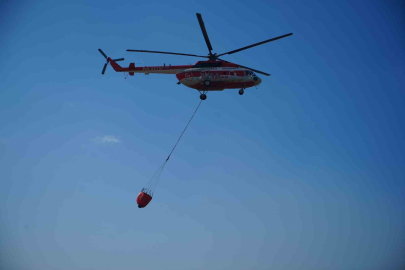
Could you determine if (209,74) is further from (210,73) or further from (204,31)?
(204,31)

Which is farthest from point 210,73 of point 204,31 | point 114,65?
point 114,65

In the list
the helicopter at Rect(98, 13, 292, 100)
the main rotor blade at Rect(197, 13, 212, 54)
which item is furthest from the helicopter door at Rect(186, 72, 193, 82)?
the main rotor blade at Rect(197, 13, 212, 54)

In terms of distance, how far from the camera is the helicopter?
28.0m

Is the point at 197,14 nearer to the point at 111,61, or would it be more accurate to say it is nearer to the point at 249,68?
the point at 249,68

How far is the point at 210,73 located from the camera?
28.0 meters

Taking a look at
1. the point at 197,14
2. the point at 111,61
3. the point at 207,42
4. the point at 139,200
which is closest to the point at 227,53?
the point at 207,42

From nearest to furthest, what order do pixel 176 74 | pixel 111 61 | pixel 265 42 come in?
pixel 265 42 → pixel 176 74 → pixel 111 61

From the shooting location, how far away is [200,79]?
91.6 ft

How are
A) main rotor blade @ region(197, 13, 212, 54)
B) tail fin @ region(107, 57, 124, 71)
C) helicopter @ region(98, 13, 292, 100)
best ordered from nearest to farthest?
main rotor blade @ region(197, 13, 212, 54) → helicopter @ region(98, 13, 292, 100) → tail fin @ region(107, 57, 124, 71)

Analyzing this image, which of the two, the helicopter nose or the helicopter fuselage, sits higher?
the helicopter nose

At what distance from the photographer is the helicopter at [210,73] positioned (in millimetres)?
28000

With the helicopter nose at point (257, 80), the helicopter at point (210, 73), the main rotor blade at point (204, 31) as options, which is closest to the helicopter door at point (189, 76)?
the helicopter at point (210, 73)

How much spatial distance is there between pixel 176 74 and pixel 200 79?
7.83 ft

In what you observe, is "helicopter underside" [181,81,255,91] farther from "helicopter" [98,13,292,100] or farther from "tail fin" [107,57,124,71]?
"tail fin" [107,57,124,71]
